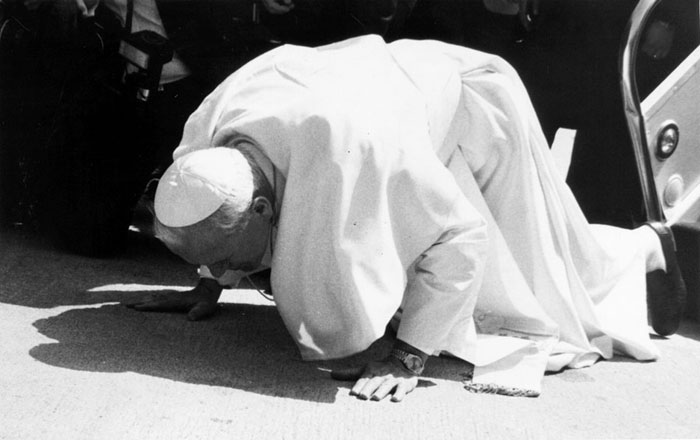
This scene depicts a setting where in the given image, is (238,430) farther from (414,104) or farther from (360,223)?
(414,104)

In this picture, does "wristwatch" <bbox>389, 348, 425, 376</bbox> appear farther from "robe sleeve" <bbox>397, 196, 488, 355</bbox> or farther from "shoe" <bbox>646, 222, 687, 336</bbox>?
"shoe" <bbox>646, 222, 687, 336</bbox>

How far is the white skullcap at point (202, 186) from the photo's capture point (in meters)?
2.73

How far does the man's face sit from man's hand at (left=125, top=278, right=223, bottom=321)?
583 millimetres

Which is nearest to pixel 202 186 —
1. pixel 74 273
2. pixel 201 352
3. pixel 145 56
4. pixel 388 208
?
pixel 388 208

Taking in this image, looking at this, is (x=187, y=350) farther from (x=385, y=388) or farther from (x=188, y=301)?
(x=385, y=388)

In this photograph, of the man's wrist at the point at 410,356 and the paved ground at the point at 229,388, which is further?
the man's wrist at the point at 410,356

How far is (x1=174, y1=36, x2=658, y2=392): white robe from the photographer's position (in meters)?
2.78

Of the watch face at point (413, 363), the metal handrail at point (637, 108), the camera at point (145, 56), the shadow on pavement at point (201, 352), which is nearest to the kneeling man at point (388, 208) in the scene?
the watch face at point (413, 363)

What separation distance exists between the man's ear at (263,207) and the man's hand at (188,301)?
760mm

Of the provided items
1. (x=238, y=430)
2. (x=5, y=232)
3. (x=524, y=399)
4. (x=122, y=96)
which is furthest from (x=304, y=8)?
(x=238, y=430)

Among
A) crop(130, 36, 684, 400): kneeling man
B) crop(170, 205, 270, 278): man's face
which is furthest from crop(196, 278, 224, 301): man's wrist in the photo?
crop(170, 205, 270, 278): man's face

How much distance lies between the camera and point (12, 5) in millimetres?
4352

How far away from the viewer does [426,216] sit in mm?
2854

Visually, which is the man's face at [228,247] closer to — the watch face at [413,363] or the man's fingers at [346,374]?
the man's fingers at [346,374]
